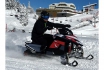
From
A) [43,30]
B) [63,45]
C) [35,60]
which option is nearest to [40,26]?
[43,30]

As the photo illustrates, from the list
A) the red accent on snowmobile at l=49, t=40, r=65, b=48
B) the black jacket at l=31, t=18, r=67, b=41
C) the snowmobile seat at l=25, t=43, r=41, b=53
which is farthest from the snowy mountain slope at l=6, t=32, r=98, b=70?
the black jacket at l=31, t=18, r=67, b=41

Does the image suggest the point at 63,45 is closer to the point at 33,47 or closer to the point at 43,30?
the point at 43,30

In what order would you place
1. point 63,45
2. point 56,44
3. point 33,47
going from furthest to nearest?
1. point 33,47
2. point 56,44
3. point 63,45

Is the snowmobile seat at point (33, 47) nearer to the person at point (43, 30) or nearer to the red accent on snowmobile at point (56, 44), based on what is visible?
the person at point (43, 30)

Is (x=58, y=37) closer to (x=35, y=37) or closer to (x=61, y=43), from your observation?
(x=61, y=43)

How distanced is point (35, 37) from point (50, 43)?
18.9 inches

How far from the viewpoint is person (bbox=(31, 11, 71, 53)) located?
5.69 m

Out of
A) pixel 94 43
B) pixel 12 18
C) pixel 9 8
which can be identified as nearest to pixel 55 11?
pixel 9 8

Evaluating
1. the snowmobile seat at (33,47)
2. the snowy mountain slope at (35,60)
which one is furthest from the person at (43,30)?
the snowy mountain slope at (35,60)

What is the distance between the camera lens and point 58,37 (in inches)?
232

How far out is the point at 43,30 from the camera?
5.78 meters

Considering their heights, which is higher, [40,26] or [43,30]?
[40,26]

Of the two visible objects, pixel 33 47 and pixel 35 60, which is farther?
pixel 33 47

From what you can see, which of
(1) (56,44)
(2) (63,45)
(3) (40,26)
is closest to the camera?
(3) (40,26)
